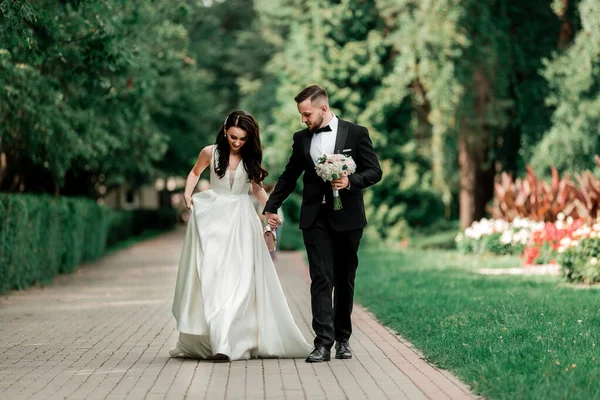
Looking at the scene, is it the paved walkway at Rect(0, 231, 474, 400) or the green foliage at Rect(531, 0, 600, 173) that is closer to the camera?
the paved walkway at Rect(0, 231, 474, 400)

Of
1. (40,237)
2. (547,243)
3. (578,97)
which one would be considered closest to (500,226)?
(578,97)

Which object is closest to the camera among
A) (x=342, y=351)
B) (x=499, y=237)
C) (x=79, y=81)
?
(x=342, y=351)

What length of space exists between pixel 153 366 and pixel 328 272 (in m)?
1.65

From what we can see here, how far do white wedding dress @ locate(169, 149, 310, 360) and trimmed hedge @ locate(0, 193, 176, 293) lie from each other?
23.3ft

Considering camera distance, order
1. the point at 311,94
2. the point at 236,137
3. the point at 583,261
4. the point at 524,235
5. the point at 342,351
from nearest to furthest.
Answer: the point at 311,94
the point at 342,351
the point at 236,137
the point at 583,261
the point at 524,235

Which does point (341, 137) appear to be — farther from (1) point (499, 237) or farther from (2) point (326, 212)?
(1) point (499, 237)

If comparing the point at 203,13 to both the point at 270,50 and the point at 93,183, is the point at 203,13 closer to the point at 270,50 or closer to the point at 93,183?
the point at 270,50

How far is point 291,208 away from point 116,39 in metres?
20.6

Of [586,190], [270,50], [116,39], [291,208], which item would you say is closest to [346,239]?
[116,39]

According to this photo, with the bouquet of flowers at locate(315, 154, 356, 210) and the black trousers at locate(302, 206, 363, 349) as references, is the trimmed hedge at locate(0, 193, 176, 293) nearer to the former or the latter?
the black trousers at locate(302, 206, 363, 349)

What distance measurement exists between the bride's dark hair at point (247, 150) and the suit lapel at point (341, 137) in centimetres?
92

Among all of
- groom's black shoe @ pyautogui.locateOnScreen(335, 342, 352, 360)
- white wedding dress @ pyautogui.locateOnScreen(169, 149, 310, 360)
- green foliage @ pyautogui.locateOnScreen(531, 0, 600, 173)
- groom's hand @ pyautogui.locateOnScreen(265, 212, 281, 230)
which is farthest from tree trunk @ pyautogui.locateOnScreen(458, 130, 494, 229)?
groom's hand @ pyautogui.locateOnScreen(265, 212, 281, 230)

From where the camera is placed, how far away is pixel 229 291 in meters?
8.92

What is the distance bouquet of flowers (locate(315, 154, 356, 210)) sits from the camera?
8188 millimetres
